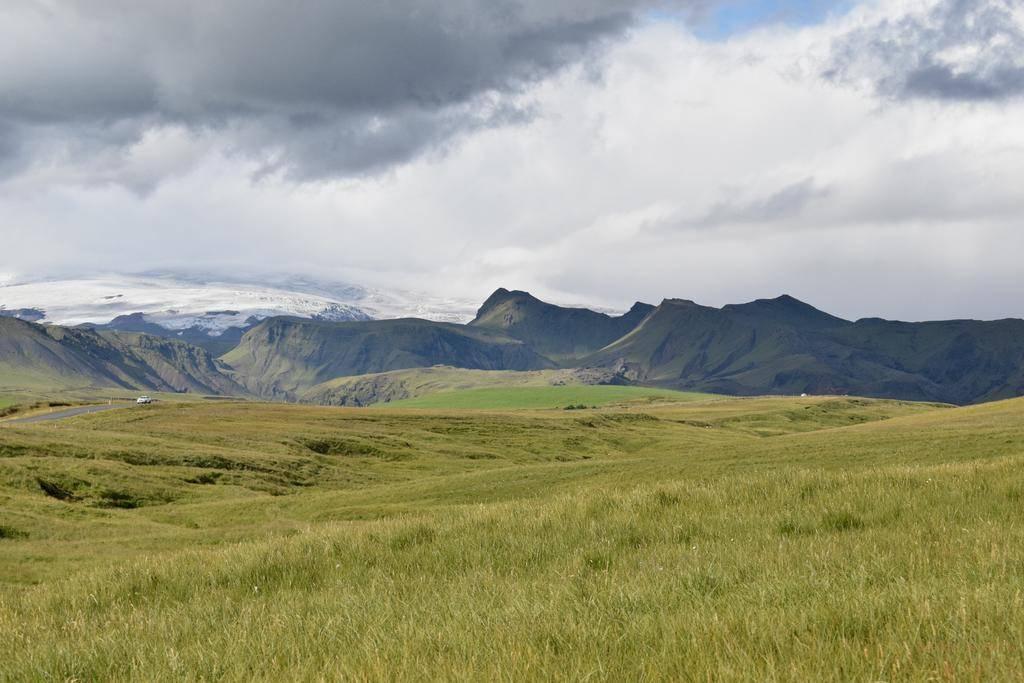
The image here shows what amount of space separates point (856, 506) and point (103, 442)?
256 feet

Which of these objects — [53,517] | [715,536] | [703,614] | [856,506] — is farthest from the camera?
[53,517]

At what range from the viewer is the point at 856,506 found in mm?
12523

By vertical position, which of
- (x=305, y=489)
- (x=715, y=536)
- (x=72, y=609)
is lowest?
(x=305, y=489)

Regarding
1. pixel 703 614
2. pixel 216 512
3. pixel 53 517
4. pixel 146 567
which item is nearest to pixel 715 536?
pixel 703 614

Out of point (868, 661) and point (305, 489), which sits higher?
point (868, 661)

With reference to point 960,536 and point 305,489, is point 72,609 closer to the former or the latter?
point 960,536

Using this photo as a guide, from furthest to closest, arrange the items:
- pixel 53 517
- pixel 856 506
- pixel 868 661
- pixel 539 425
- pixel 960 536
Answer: pixel 539 425
pixel 53 517
pixel 856 506
pixel 960 536
pixel 868 661

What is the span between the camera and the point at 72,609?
33.1 ft

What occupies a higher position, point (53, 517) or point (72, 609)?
point (72, 609)

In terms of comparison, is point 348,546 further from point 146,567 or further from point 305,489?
point 305,489

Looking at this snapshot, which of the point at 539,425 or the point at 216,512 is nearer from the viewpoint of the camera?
the point at 216,512

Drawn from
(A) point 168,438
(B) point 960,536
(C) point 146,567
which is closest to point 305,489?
(A) point 168,438

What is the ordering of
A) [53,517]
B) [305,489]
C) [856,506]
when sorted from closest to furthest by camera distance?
[856,506] → [53,517] → [305,489]

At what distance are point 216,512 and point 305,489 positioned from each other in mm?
21935
